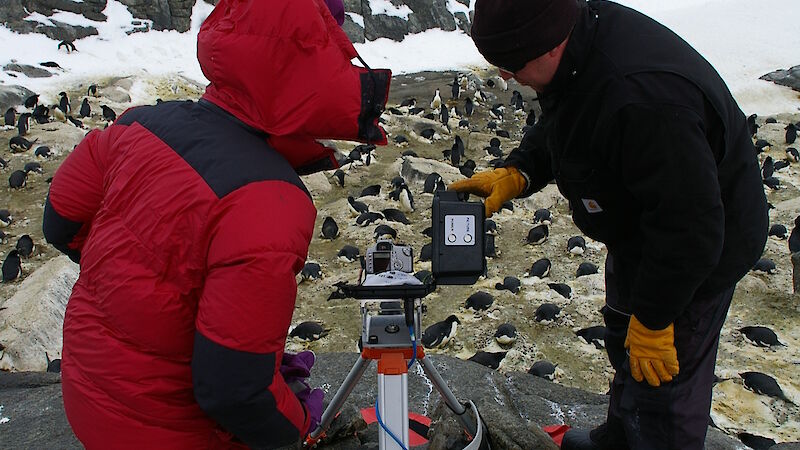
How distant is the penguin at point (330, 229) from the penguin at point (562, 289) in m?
2.57

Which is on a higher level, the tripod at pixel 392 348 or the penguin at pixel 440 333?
the tripod at pixel 392 348

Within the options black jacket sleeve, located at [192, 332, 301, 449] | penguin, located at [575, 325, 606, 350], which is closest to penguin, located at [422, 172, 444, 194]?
penguin, located at [575, 325, 606, 350]

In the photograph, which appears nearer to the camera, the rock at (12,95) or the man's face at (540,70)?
the man's face at (540,70)

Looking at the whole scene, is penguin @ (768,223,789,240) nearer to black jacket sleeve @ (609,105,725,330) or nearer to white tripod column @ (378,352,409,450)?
black jacket sleeve @ (609,105,725,330)

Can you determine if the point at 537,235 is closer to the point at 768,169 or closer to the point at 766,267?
the point at 766,267

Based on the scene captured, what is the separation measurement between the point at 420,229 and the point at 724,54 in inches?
709

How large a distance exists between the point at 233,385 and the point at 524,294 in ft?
16.3

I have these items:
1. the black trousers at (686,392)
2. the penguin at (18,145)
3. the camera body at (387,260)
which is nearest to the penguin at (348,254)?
the black trousers at (686,392)

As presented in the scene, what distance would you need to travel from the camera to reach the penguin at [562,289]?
608 centimetres

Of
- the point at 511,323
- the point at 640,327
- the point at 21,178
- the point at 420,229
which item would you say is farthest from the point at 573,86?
the point at 21,178

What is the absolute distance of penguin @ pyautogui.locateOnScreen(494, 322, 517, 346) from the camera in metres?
5.29

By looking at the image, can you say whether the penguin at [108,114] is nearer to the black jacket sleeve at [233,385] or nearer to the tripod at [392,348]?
the tripod at [392,348]

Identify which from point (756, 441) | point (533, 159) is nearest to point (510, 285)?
point (756, 441)

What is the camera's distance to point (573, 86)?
75.2 inches
